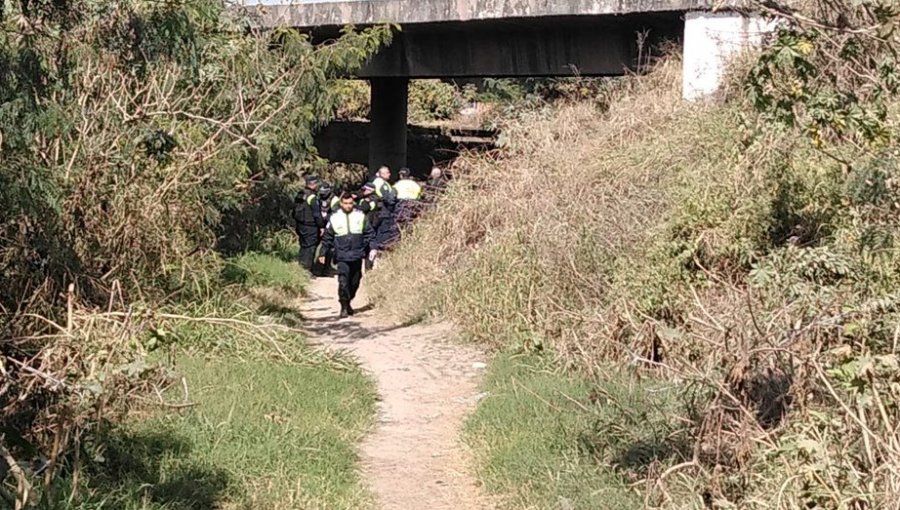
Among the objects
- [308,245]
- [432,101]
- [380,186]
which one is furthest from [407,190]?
[432,101]

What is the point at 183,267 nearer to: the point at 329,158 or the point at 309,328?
the point at 309,328

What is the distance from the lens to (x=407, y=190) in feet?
54.8

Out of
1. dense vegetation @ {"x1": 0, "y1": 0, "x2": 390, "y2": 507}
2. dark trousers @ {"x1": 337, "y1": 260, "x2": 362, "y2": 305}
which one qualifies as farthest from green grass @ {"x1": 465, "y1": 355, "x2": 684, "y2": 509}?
dark trousers @ {"x1": 337, "y1": 260, "x2": 362, "y2": 305}

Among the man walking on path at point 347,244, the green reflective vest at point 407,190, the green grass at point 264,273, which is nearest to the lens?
the man walking on path at point 347,244

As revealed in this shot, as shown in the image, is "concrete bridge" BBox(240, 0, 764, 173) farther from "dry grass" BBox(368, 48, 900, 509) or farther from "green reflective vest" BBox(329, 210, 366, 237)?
"green reflective vest" BBox(329, 210, 366, 237)

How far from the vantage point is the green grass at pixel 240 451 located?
20.3ft

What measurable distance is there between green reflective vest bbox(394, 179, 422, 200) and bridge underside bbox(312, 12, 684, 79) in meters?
2.70

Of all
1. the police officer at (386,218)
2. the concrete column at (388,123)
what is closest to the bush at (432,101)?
the concrete column at (388,123)

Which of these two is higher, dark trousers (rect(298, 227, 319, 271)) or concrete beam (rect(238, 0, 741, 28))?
concrete beam (rect(238, 0, 741, 28))

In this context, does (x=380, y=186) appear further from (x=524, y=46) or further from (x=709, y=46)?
(x=709, y=46)

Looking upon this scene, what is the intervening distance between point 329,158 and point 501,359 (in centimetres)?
1847

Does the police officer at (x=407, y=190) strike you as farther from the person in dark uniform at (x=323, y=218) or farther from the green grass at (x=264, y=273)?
the green grass at (x=264, y=273)

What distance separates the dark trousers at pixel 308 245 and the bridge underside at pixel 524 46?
156 inches

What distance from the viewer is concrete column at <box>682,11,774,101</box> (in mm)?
13078
